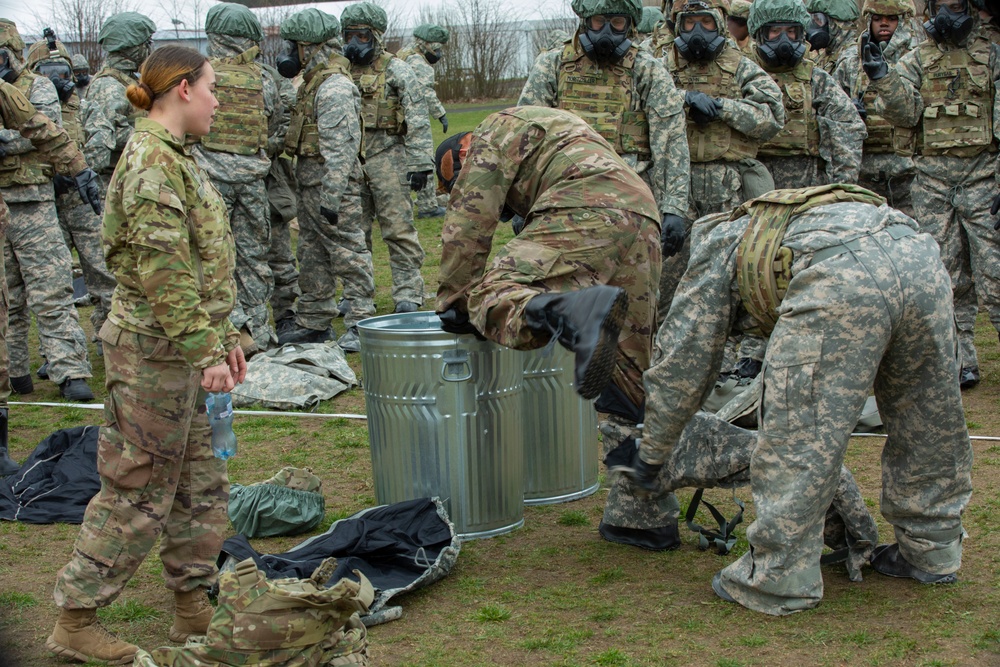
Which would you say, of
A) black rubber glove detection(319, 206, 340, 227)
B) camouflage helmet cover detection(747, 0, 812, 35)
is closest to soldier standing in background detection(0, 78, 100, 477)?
black rubber glove detection(319, 206, 340, 227)

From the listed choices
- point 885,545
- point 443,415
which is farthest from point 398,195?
point 885,545

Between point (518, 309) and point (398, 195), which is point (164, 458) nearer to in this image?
point (518, 309)

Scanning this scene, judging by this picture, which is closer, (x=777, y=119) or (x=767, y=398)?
(x=767, y=398)

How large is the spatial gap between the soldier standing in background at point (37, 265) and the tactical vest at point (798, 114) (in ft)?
17.1

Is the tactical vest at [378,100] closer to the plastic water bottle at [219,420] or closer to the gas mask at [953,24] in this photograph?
the gas mask at [953,24]

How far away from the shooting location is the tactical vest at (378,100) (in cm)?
984

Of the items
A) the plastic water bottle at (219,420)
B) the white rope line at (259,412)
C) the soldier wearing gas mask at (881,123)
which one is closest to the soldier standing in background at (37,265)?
the white rope line at (259,412)

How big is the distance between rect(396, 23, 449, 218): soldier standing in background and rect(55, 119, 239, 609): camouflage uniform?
11.3 metres

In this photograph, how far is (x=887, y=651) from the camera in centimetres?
377

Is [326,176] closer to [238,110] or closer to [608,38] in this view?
[238,110]

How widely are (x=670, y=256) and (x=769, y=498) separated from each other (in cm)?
354

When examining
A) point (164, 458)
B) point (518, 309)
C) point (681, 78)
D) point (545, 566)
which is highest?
point (681, 78)

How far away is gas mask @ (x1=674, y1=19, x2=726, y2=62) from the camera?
Result: 758cm

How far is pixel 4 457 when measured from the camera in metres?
6.19
